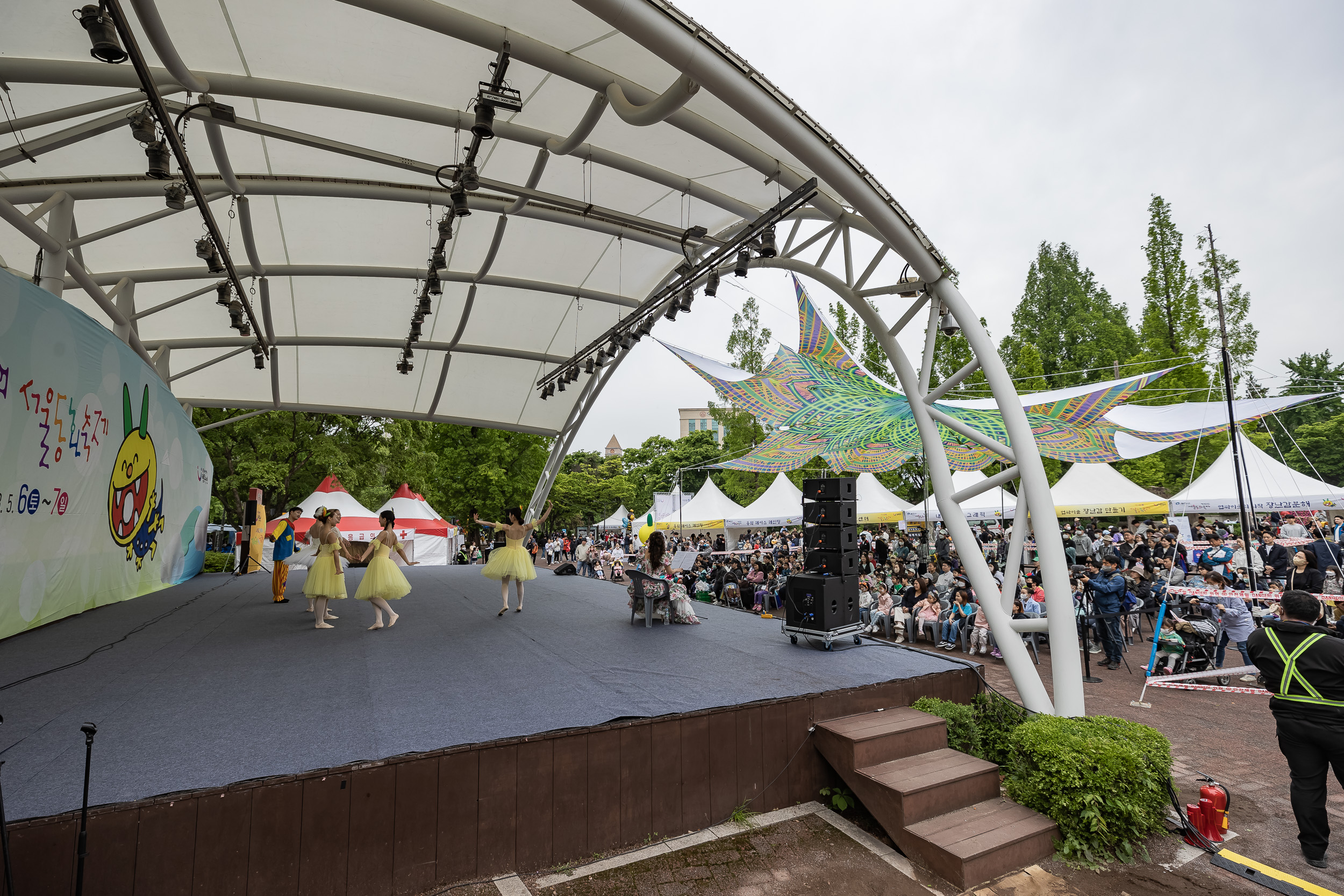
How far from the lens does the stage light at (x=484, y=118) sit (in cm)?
466

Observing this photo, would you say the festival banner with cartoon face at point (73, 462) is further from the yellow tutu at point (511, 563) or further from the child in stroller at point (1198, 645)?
the child in stroller at point (1198, 645)

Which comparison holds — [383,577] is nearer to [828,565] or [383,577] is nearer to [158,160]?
[158,160]

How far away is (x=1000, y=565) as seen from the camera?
13.7 metres

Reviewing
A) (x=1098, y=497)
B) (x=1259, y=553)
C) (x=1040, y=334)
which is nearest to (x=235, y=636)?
(x=1259, y=553)

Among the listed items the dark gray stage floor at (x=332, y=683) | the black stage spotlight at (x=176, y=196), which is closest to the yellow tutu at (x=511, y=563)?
the dark gray stage floor at (x=332, y=683)

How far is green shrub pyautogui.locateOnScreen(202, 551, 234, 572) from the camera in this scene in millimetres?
13664

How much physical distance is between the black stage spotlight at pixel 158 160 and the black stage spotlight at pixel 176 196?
1.38ft

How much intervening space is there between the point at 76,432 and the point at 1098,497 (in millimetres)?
19207

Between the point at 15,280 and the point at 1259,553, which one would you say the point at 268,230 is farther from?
the point at 1259,553

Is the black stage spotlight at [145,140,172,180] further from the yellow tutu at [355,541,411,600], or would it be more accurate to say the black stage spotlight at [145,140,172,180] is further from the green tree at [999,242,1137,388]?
the green tree at [999,242,1137,388]

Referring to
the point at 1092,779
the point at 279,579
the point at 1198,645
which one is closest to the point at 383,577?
the point at 279,579

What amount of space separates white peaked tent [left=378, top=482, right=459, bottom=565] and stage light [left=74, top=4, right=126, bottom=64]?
597 inches

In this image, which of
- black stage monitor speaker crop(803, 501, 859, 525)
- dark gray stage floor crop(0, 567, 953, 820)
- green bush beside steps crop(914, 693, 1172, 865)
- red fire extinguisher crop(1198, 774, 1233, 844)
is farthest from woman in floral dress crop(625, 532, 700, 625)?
Result: red fire extinguisher crop(1198, 774, 1233, 844)

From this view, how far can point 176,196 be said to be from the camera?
17.9ft
